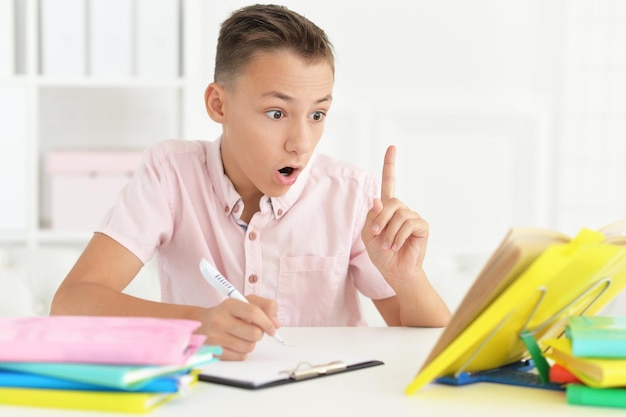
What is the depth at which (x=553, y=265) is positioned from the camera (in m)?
0.93

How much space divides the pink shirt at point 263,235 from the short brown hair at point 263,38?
18 centimetres

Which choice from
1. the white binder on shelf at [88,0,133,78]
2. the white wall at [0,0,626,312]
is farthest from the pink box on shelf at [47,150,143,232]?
the white wall at [0,0,626,312]

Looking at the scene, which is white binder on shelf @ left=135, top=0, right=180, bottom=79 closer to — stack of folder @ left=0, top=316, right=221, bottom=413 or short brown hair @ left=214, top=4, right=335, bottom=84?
short brown hair @ left=214, top=4, right=335, bottom=84

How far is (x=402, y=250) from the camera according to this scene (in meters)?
1.56

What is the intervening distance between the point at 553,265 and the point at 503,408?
155 millimetres

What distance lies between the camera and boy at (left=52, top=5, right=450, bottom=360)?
1619 millimetres

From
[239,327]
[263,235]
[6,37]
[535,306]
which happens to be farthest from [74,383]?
[6,37]

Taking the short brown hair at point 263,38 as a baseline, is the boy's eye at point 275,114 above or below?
below

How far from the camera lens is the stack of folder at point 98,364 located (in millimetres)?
902

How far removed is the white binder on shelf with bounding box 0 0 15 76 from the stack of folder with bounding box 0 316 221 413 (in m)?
2.09

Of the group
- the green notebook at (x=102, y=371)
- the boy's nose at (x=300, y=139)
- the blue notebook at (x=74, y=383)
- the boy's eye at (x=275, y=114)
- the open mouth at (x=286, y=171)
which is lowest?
the blue notebook at (x=74, y=383)

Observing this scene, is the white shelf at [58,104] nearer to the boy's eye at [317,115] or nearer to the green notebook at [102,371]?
the boy's eye at [317,115]

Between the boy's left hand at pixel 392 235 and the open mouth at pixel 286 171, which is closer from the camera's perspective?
the boy's left hand at pixel 392 235

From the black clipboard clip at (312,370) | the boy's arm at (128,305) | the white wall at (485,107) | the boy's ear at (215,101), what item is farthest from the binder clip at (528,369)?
the white wall at (485,107)
